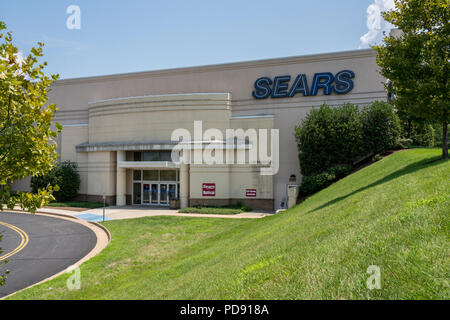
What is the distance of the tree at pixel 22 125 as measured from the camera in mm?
4133

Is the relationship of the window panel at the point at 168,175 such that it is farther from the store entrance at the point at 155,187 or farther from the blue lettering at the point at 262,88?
the blue lettering at the point at 262,88

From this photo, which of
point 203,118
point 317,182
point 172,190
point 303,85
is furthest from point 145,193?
point 303,85

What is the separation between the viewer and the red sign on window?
30.2 metres

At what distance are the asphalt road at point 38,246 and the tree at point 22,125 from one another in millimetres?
8229

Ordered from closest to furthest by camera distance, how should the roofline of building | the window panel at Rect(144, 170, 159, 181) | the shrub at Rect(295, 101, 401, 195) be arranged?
1. the shrub at Rect(295, 101, 401, 195)
2. the roofline of building
3. the window panel at Rect(144, 170, 159, 181)

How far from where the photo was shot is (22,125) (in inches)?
168

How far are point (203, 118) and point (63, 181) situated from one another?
17101 millimetres

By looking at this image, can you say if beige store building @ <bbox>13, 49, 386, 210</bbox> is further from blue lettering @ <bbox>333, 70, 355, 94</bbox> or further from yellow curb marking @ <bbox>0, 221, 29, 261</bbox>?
yellow curb marking @ <bbox>0, 221, 29, 261</bbox>

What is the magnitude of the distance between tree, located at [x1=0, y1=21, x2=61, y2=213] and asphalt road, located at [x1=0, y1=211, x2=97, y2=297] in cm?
823

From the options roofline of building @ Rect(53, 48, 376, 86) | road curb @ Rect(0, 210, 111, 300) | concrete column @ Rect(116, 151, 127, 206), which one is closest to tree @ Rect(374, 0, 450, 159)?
roofline of building @ Rect(53, 48, 376, 86)

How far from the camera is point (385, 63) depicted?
45.1 ft

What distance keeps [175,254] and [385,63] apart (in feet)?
42.4

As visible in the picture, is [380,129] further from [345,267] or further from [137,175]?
[137,175]
